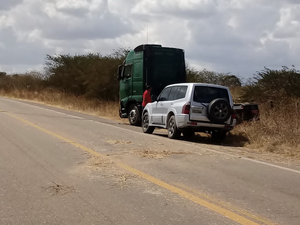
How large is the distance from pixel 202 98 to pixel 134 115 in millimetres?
6280

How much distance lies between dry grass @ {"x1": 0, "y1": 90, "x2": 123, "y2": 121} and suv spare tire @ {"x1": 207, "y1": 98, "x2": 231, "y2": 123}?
1052cm

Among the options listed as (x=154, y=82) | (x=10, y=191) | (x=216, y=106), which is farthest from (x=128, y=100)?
(x=10, y=191)

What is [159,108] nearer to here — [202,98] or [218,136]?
[202,98]

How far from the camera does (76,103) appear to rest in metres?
32.9

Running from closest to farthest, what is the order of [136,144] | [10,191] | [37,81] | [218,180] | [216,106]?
[10,191] < [218,180] < [136,144] < [216,106] < [37,81]

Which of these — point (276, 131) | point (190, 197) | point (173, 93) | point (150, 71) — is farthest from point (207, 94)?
point (190, 197)

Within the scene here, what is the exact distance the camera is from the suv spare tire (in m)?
13.5

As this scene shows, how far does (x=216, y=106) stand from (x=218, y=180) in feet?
18.4

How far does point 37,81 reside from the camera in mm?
51750

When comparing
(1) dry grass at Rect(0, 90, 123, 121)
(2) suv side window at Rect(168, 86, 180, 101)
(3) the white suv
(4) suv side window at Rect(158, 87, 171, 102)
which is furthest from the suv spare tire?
(1) dry grass at Rect(0, 90, 123, 121)

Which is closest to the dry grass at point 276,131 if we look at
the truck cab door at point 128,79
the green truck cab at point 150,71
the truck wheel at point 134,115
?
the green truck cab at point 150,71

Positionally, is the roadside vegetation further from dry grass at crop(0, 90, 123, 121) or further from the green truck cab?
the green truck cab

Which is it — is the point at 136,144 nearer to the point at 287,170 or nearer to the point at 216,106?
the point at 216,106

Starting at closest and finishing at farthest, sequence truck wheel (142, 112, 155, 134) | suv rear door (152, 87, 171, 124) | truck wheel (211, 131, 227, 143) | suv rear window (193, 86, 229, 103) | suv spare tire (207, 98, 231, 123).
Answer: suv spare tire (207, 98, 231, 123) < suv rear window (193, 86, 229, 103) < truck wheel (211, 131, 227, 143) < suv rear door (152, 87, 171, 124) < truck wheel (142, 112, 155, 134)
